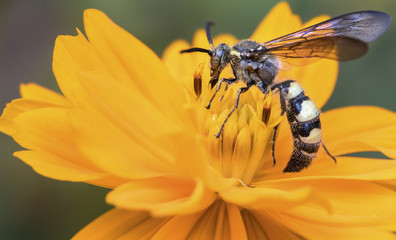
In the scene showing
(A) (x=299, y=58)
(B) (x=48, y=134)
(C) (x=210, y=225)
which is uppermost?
(B) (x=48, y=134)

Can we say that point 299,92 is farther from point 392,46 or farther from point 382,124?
point 392,46

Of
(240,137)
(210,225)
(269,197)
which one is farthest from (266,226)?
(269,197)

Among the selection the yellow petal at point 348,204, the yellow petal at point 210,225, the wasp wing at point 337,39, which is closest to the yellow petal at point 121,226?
the yellow petal at point 210,225

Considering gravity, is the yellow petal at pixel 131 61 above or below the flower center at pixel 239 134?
above

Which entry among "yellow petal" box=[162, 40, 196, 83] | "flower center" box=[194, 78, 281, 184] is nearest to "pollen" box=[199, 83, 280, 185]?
"flower center" box=[194, 78, 281, 184]

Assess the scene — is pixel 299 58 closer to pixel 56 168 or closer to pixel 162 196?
pixel 162 196

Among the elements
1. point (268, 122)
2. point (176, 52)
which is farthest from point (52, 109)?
point (176, 52)

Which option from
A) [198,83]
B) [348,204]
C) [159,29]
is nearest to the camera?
[348,204]

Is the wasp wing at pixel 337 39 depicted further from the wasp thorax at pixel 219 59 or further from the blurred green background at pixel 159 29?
the blurred green background at pixel 159 29
